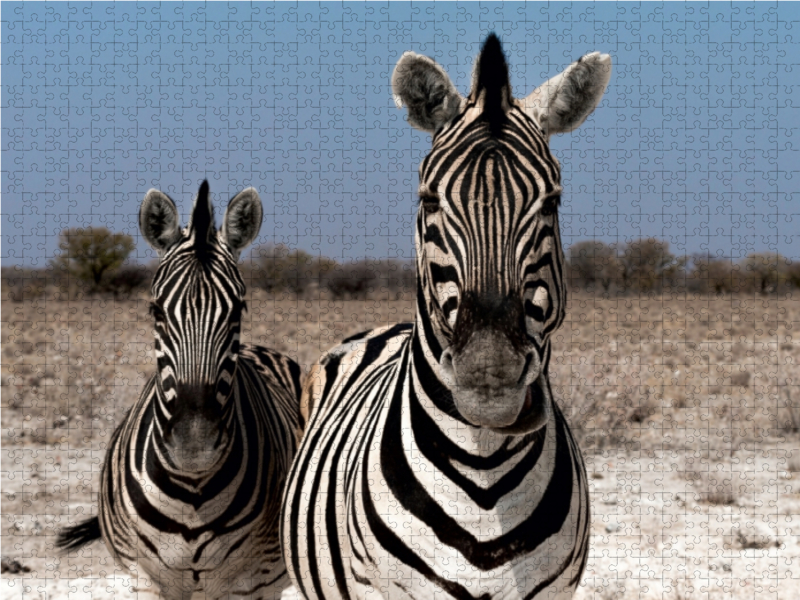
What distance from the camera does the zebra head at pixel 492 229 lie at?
2.18 m

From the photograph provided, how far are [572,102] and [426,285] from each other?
92cm

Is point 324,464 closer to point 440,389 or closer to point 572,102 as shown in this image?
point 440,389

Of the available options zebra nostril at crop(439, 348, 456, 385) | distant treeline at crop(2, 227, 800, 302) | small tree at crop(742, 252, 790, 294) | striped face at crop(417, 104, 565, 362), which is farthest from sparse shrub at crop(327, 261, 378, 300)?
small tree at crop(742, 252, 790, 294)

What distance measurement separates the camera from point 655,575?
6363mm

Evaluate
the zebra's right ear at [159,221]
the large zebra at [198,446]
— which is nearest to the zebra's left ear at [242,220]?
the large zebra at [198,446]

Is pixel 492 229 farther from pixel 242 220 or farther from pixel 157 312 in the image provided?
pixel 242 220

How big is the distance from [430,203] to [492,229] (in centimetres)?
28

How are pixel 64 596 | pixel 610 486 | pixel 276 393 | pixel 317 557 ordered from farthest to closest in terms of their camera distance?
pixel 610 486
pixel 64 596
pixel 276 393
pixel 317 557

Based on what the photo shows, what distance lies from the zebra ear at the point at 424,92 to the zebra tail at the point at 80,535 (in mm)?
4127

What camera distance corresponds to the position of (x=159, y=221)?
4.48m

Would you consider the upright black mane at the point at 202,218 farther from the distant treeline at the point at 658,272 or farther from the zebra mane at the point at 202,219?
the distant treeline at the point at 658,272

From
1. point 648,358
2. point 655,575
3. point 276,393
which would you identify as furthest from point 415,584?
point 648,358

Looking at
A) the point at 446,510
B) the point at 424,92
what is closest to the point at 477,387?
the point at 446,510

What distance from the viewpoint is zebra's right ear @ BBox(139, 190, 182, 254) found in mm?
4414
